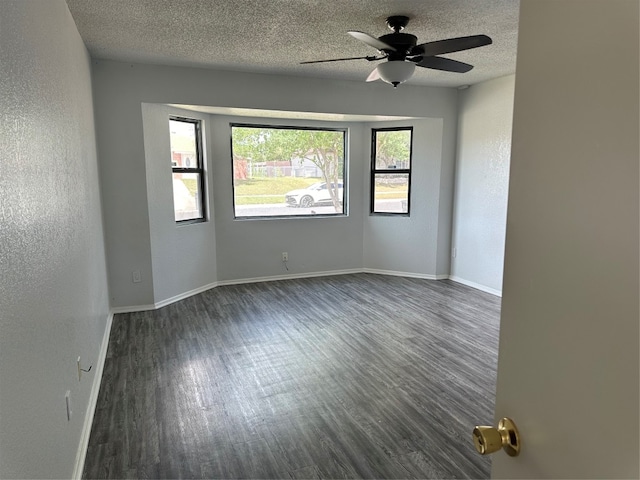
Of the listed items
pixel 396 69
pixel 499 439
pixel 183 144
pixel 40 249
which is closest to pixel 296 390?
pixel 40 249

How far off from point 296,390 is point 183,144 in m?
3.24

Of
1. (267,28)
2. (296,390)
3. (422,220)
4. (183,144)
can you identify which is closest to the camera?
(296,390)

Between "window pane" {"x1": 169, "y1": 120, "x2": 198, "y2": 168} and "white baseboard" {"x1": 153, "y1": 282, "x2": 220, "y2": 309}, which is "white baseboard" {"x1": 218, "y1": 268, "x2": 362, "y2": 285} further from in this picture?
"window pane" {"x1": 169, "y1": 120, "x2": 198, "y2": 168}

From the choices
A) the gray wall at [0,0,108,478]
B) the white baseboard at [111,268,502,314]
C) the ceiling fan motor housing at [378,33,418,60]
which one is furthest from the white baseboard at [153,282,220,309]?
the ceiling fan motor housing at [378,33,418,60]

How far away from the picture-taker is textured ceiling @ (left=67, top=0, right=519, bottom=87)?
2.70 metres

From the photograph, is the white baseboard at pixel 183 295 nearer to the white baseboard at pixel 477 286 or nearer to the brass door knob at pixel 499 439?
the white baseboard at pixel 477 286

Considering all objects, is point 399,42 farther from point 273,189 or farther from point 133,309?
point 133,309

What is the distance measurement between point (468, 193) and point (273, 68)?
2878mm

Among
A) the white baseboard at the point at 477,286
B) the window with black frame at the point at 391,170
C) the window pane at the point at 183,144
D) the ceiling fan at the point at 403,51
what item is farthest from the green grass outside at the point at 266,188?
the ceiling fan at the point at 403,51

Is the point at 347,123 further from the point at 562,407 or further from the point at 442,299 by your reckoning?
the point at 562,407

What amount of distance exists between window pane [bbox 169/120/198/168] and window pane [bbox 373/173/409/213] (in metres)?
2.52

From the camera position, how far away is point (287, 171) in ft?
18.3

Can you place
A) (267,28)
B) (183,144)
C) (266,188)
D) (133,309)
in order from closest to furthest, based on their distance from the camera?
1. (267,28)
2. (133,309)
3. (183,144)
4. (266,188)

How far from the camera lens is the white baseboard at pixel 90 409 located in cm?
197
